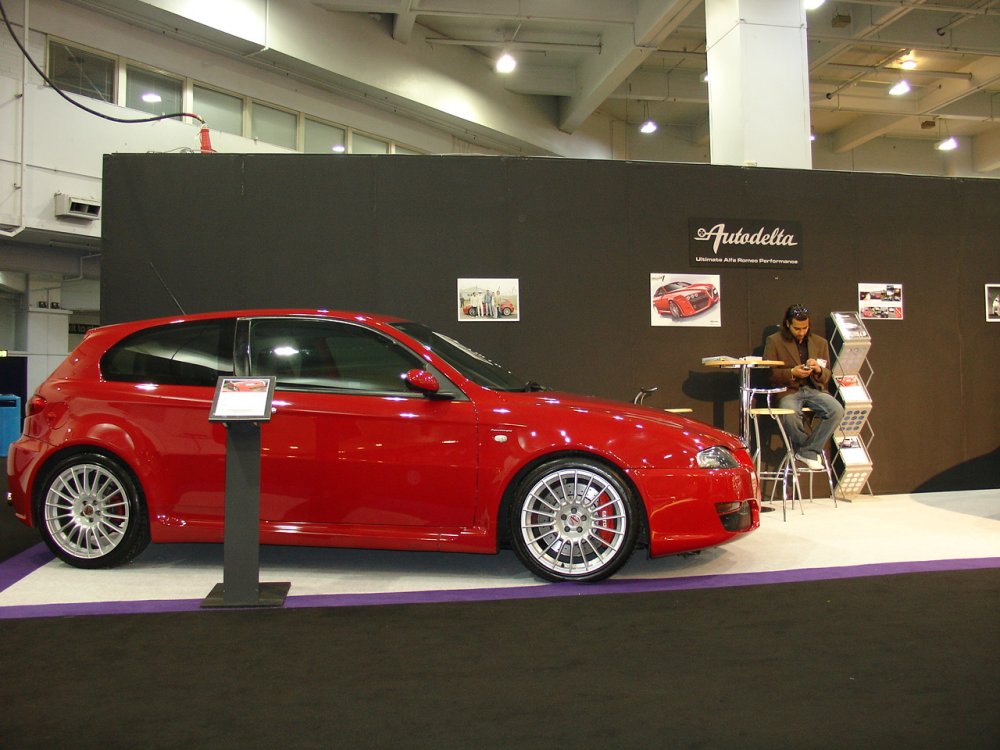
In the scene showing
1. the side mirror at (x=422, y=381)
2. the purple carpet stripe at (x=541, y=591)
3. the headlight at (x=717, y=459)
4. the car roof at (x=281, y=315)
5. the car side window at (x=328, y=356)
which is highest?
the car roof at (x=281, y=315)

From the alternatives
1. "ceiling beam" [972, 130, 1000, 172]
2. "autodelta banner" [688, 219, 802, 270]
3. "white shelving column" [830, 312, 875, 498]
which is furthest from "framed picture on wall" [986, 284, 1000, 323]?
"ceiling beam" [972, 130, 1000, 172]

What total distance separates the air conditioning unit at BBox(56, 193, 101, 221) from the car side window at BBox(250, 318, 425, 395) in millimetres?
7930

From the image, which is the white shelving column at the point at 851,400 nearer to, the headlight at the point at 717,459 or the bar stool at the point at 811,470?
the bar stool at the point at 811,470

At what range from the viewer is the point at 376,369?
3.76m

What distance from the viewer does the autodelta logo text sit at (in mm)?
6227

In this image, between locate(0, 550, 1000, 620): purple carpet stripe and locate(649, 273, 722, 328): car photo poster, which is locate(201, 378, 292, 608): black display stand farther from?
locate(649, 273, 722, 328): car photo poster

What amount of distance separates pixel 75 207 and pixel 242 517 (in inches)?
350

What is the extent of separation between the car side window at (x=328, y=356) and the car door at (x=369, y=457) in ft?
0.12

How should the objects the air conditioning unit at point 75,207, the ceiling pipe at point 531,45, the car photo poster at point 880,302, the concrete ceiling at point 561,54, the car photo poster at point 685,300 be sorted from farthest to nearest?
the ceiling pipe at point 531,45 → the concrete ceiling at point 561,54 → the air conditioning unit at point 75,207 → the car photo poster at point 880,302 → the car photo poster at point 685,300

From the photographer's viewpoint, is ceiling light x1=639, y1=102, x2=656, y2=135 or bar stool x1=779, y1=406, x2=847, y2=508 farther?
ceiling light x1=639, y1=102, x2=656, y2=135

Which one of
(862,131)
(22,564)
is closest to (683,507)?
(22,564)

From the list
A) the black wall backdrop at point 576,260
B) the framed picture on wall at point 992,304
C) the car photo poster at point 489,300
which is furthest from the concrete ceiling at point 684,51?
the car photo poster at point 489,300

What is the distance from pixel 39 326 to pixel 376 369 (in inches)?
494

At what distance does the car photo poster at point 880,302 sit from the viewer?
6.44 metres
